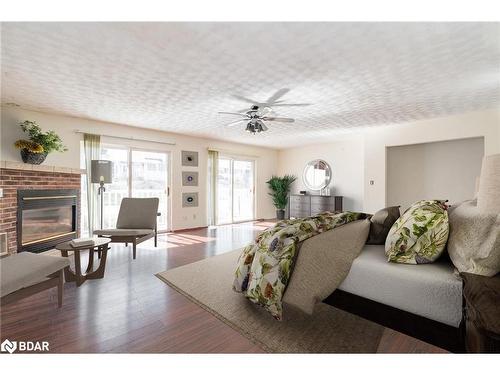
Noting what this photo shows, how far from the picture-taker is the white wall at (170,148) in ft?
12.0

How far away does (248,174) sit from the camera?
732 cm

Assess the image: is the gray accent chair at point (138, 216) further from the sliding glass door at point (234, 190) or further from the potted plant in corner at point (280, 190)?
the potted plant in corner at point (280, 190)

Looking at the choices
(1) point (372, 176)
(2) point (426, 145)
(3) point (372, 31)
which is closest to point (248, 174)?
(1) point (372, 176)

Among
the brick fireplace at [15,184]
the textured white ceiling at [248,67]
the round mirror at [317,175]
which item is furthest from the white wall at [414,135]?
the brick fireplace at [15,184]

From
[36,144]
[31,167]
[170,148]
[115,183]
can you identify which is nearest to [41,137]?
[36,144]

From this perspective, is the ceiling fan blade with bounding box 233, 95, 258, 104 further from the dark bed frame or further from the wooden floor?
the dark bed frame

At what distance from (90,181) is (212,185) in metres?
2.73

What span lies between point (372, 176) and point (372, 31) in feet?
13.0

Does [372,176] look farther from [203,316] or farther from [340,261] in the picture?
[203,316]

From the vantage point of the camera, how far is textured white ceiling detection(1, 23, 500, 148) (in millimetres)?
1879

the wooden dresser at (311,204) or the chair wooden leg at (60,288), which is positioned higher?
the wooden dresser at (311,204)

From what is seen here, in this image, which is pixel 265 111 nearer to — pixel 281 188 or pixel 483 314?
pixel 483 314

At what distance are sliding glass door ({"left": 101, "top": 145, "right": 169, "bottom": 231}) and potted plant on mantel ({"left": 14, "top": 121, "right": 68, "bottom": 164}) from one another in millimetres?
1001

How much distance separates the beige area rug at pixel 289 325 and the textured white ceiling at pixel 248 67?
88.7 inches
